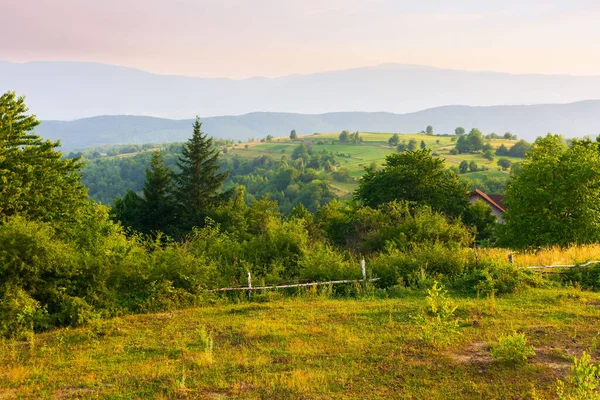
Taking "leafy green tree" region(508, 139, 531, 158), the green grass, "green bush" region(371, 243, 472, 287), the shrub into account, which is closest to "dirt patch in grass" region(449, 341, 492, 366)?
the green grass

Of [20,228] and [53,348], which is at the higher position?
[20,228]

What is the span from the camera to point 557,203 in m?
26.8

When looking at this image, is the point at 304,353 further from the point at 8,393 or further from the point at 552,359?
the point at 8,393

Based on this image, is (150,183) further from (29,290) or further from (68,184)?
(29,290)

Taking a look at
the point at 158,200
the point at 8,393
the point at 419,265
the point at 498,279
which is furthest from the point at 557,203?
the point at 158,200

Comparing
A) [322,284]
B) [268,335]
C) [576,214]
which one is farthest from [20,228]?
[576,214]

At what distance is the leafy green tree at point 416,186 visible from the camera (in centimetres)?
3781

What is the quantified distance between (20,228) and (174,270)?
178 inches

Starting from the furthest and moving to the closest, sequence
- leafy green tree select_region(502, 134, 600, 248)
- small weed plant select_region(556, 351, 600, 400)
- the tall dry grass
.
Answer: leafy green tree select_region(502, 134, 600, 248) < the tall dry grass < small weed plant select_region(556, 351, 600, 400)

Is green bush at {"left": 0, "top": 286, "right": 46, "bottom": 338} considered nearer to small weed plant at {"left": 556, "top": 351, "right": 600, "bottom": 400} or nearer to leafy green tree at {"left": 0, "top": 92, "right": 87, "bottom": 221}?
leafy green tree at {"left": 0, "top": 92, "right": 87, "bottom": 221}

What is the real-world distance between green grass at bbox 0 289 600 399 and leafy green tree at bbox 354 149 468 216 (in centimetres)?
2491

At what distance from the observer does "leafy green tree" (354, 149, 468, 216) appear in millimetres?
37812

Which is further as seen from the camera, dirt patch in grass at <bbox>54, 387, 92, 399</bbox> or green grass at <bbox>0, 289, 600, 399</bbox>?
green grass at <bbox>0, 289, 600, 399</bbox>

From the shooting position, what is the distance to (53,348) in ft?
33.1
